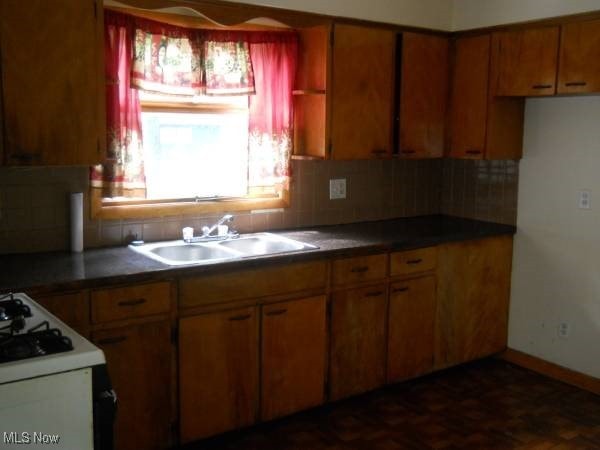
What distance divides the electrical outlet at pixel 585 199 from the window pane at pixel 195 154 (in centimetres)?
190

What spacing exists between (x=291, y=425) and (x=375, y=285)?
2.74 ft

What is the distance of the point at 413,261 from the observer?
3.62m

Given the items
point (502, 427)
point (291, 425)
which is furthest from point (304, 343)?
point (502, 427)

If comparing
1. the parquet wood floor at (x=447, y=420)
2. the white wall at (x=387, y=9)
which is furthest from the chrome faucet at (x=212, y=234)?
the white wall at (x=387, y=9)

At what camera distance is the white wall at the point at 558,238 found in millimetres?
3719

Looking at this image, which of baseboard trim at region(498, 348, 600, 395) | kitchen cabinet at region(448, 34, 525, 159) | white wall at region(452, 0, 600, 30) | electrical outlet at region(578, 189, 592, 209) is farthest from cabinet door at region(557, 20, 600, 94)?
baseboard trim at region(498, 348, 600, 395)

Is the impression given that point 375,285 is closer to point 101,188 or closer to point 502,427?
point 502,427

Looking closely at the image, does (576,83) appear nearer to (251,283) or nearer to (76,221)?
(251,283)

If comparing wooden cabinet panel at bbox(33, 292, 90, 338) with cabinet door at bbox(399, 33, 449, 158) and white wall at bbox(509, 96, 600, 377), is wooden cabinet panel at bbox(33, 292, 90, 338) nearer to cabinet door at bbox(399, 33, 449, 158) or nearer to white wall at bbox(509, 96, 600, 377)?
cabinet door at bbox(399, 33, 449, 158)

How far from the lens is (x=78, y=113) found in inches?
108

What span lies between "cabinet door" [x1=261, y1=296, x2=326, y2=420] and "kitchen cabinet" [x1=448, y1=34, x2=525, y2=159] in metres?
1.46

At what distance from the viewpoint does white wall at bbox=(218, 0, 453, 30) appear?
3.47m

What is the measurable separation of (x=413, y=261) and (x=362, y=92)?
0.98m

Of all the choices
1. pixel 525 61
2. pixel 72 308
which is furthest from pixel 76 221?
pixel 525 61
